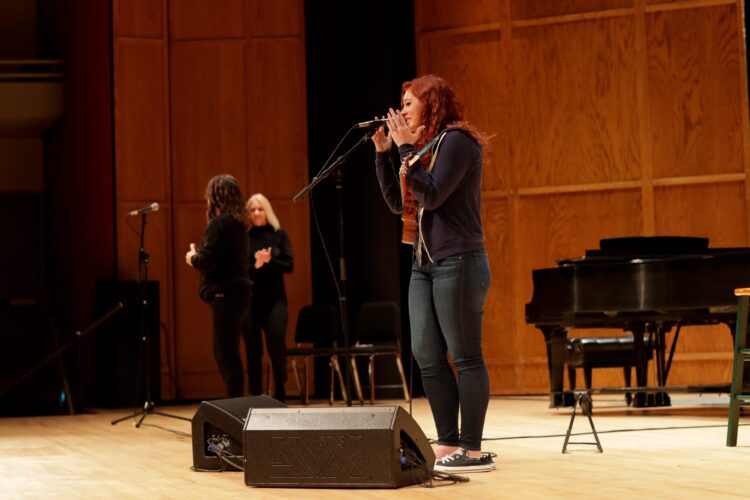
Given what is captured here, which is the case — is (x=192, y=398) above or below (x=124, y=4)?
below

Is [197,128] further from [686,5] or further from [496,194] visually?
[686,5]

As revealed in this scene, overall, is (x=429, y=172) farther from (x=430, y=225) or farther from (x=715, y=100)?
(x=715, y=100)

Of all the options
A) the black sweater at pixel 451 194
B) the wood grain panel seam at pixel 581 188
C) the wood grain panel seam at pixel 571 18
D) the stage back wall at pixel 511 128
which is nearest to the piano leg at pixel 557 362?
Result: the stage back wall at pixel 511 128

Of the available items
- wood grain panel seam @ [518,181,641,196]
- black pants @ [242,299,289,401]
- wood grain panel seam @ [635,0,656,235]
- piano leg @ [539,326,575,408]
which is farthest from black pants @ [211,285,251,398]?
wood grain panel seam @ [635,0,656,235]

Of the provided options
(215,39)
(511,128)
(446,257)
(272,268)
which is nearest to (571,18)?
(511,128)

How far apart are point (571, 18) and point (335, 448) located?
621 cm

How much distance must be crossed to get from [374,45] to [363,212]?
137cm

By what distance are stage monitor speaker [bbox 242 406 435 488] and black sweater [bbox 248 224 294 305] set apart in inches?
158

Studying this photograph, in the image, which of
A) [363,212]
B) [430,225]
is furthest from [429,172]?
[363,212]

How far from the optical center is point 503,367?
29.1 ft

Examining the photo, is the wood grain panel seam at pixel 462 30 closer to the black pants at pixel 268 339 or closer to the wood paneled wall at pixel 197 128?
the wood paneled wall at pixel 197 128

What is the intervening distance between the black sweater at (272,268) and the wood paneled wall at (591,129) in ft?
6.65

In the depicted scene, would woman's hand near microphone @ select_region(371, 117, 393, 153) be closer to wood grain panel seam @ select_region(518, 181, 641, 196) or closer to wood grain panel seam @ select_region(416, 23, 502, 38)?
wood grain panel seam @ select_region(518, 181, 641, 196)

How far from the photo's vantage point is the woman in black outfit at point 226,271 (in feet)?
19.2
